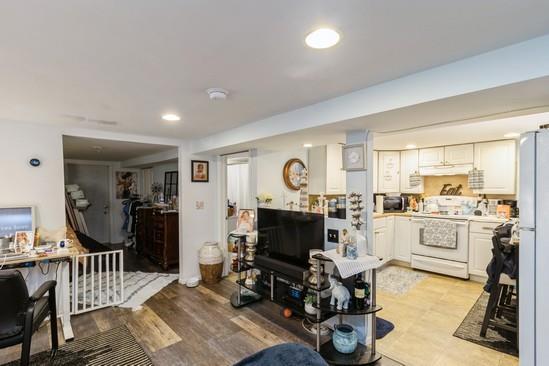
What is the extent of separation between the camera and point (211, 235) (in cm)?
439

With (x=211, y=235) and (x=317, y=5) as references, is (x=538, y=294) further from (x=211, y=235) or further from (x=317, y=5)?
(x=211, y=235)

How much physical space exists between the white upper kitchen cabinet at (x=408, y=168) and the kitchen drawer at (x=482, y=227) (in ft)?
3.79

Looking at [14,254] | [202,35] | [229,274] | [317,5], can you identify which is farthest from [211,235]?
[317,5]

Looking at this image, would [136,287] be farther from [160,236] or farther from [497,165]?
[497,165]

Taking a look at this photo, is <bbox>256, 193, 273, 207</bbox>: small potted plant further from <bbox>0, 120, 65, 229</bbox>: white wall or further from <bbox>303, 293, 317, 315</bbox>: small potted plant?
<bbox>0, 120, 65, 229</bbox>: white wall

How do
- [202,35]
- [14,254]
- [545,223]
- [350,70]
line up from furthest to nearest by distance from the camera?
[14,254]
[350,70]
[545,223]
[202,35]

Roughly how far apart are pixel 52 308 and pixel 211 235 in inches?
89.0

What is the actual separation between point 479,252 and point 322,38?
409cm

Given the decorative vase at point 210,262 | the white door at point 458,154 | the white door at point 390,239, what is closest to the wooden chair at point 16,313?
the decorative vase at point 210,262

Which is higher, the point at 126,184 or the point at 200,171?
the point at 200,171

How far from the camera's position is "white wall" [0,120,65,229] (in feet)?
8.93

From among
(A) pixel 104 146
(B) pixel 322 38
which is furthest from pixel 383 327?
(A) pixel 104 146

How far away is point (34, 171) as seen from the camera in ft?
9.34

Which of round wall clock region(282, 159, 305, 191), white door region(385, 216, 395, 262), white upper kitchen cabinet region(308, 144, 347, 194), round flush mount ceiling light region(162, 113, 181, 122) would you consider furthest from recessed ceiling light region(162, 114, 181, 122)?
white door region(385, 216, 395, 262)
